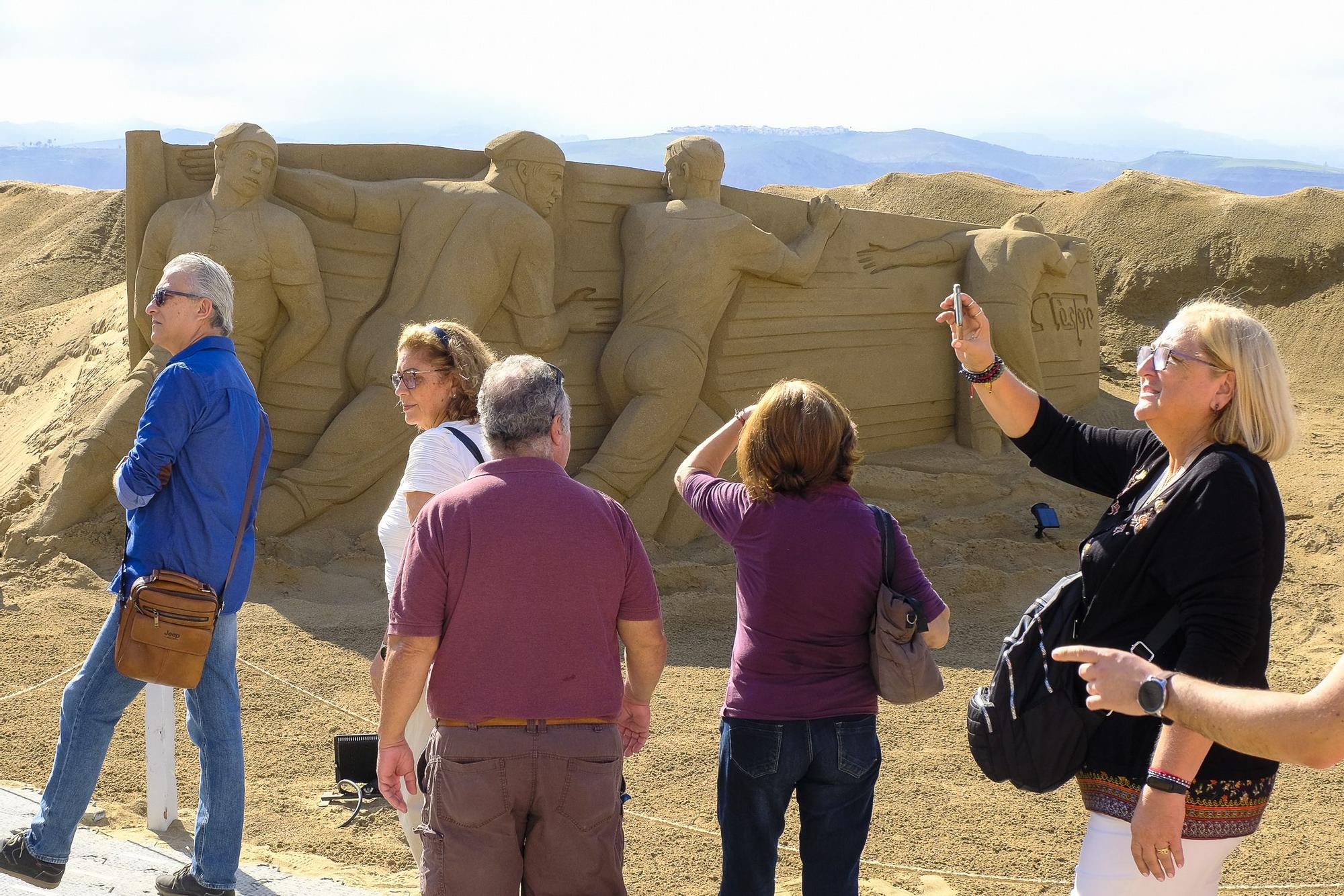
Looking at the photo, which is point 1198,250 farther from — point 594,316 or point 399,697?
point 399,697

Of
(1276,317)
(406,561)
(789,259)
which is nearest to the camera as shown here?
(406,561)

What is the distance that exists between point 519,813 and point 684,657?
386cm

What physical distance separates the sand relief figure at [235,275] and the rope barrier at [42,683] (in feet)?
4.52

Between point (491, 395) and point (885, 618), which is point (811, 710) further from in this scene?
point (491, 395)

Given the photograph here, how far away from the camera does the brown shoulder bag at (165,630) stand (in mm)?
2895

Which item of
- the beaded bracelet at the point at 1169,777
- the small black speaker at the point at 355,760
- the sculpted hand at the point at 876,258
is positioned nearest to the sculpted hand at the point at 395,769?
the beaded bracelet at the point at 1169,777

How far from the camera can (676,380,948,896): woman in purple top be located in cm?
256

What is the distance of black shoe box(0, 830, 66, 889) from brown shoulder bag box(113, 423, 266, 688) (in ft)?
1.72

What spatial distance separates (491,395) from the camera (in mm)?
2447

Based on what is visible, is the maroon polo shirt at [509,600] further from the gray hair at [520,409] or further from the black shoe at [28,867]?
the black shoe at [28,867]

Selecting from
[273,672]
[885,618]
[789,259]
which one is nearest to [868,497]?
[789,259]

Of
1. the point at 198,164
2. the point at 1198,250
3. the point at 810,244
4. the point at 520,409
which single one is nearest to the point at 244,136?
the point at 198,164

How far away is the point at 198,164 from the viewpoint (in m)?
6.77

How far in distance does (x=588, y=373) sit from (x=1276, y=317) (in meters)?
9.78
